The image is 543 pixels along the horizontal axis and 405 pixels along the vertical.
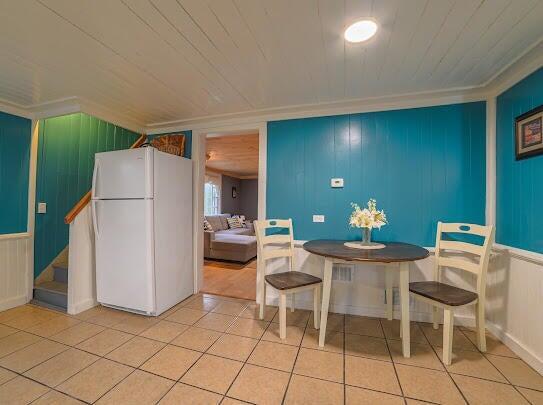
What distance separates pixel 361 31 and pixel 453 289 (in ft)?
6.67

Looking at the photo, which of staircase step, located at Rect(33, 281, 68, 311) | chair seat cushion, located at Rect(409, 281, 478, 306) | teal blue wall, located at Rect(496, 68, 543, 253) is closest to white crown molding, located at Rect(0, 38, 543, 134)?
teal blue wall, located at Rect(496, 68, 543, 253)

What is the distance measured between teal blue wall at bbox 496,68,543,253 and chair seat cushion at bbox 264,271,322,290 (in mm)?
1613

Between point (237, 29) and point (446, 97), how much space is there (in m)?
2.08

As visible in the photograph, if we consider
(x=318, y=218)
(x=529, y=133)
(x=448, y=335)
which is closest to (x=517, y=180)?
(x=529, y=133)

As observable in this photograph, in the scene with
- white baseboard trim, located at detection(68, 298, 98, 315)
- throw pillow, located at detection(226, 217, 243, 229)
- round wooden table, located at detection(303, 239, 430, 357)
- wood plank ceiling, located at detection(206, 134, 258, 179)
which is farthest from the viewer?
throw pillow, located at detection(226, 217, 243, 229)

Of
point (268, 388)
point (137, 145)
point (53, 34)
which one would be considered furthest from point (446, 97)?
point (137, 145)

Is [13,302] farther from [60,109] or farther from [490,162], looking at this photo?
[490,162]

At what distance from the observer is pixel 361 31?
1.52 m

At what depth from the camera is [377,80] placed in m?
2.14

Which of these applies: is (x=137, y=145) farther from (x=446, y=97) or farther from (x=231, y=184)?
(x=231, y=184)

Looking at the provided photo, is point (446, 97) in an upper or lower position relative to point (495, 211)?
upper

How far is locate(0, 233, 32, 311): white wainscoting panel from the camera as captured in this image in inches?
103

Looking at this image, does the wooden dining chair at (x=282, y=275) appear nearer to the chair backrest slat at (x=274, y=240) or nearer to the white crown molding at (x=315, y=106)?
the chair backrest slat at (x=274, y=240)

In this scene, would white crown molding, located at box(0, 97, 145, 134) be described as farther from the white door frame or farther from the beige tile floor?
the beige tile floor
